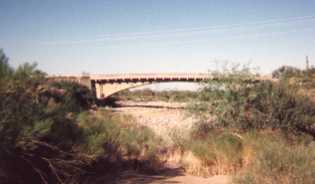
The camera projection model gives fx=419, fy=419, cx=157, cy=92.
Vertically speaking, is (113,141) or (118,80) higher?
(118,80)

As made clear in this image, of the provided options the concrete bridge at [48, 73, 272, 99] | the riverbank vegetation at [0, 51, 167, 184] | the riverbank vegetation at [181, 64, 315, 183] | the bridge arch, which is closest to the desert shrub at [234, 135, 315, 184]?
the riverbank vegetation at [181, 64, 315, 183]

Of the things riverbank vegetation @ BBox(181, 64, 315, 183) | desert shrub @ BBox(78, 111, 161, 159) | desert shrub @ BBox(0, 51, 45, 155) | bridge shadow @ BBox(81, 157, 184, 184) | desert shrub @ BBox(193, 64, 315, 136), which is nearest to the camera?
desert shrub @ BBox(0, 51, 45, 155)

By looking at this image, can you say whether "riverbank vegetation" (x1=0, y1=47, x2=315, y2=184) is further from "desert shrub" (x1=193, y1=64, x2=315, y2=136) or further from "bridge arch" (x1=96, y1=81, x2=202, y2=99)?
"bridge arch" (x1=96, y1=81, x2=202, y2=99)

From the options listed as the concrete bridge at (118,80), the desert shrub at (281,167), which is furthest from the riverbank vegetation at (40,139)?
the concrete bridge at (118,80)

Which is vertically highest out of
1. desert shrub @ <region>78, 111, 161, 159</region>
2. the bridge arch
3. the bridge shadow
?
the bridge arch

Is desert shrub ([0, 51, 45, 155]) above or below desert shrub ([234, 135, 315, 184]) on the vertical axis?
above

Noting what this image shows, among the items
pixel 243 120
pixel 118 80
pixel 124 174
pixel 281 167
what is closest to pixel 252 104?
pixel 243 120

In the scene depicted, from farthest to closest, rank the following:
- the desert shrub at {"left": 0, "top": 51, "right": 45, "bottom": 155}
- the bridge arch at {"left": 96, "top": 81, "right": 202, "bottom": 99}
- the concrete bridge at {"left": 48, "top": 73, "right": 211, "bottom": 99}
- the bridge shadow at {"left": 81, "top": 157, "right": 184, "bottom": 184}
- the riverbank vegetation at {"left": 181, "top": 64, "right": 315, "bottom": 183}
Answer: the bridge arch at {"left": 96, "top": 81, "right": 202, "bottom": 99}, the concrete bridge at {"left": 48, "top": 73, "right": 211, "bottom": 99}, the riverbank vegetation at {"left": 181, "top": 64, "right": 315, "bottom": 183}, the bridge shadow at {"left": 81, "top": 157, "right": 184, "bottom": 184}, the desert shrub at {"left": 0, "top": 51, "right": 45, "bottom": 155}

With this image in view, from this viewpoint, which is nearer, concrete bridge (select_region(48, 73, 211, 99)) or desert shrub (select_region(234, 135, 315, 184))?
desert shrub (select_region(234, 135, 315, 184))

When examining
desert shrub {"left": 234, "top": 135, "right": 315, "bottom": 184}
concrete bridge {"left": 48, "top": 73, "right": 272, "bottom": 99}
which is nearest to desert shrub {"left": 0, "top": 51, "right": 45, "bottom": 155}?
desert shrub {"left": 234, "top": 135, "right": 315, "bottom": 184}

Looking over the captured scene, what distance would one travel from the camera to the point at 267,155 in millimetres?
7945

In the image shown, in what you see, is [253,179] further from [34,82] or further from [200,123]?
[200,123]

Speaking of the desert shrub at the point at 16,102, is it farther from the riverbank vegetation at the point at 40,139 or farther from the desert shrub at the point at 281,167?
the desert shrub at the point at 281,167

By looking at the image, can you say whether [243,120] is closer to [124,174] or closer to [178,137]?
[178,137]
